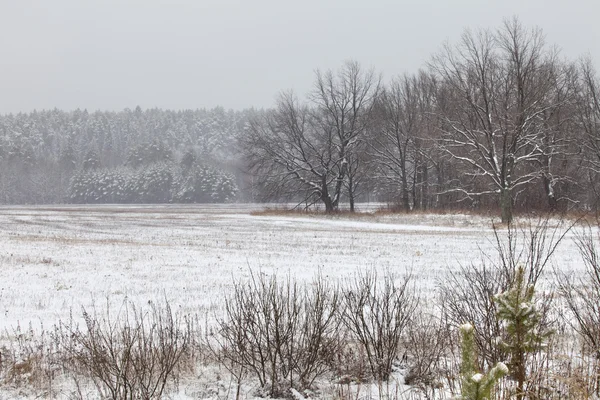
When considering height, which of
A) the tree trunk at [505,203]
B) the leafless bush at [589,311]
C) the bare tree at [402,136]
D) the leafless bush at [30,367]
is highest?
the bare tree at [402,136]

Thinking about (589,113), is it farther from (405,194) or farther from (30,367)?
(30,367)

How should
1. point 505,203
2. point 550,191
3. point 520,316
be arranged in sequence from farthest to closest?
point 550,191
point 505,203
point 520,316

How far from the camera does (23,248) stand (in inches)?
854

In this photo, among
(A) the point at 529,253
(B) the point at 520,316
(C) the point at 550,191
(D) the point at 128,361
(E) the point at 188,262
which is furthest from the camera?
(C) the point at 550,191

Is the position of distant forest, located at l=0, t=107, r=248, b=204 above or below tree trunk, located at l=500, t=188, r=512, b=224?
above

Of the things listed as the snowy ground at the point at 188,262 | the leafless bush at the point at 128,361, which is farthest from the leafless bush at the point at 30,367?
the snowy ground at the point at 188,262

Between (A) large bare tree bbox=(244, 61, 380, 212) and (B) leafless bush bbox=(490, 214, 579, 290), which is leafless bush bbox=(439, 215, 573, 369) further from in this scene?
(A) large bare tree bbox=(244, 61, 380, 212)

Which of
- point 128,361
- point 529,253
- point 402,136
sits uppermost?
point 402,136

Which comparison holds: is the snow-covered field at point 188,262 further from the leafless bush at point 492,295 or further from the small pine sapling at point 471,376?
the small pine sapling at point 471,376

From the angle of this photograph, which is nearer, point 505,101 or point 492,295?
point 492,295

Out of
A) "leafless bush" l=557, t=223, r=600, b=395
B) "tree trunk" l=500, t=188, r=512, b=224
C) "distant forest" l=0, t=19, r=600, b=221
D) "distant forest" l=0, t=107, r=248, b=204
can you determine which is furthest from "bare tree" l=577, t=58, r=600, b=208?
"distant forest" l=0, t=107, r=248, b=204

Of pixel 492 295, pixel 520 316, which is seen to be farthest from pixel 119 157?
pixel 520 316

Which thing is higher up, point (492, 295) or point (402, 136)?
point (402, 136)

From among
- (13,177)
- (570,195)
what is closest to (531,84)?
(570,195)
